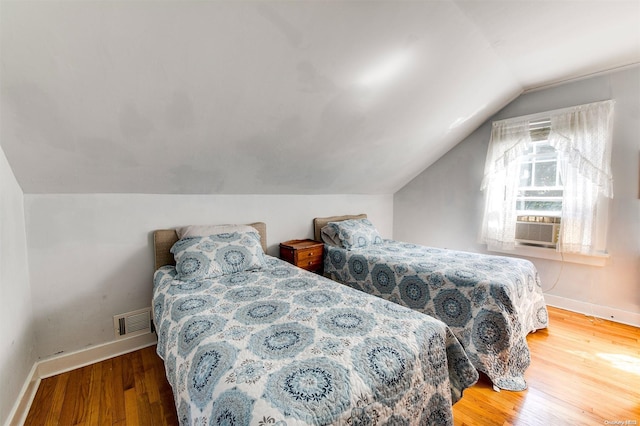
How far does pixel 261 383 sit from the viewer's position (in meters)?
0.81

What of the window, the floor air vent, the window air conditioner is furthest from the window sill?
the floor air vent

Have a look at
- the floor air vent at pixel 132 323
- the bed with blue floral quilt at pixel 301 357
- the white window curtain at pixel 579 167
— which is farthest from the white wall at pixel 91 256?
the white window curtain at pixel 579 167

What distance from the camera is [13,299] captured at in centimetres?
141

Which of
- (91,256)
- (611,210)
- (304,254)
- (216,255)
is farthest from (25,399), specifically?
(611,210)

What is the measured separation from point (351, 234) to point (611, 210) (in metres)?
2.40

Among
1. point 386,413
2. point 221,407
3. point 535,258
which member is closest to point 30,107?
point 221,407

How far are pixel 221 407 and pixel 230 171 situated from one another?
5.79ft

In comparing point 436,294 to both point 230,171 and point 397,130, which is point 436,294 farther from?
point 230,171

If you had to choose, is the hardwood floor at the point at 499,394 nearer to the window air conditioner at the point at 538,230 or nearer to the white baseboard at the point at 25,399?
the white baseboard at the point at 25,399

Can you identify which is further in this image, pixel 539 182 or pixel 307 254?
pixel 539 182

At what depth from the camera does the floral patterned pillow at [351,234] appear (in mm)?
2787

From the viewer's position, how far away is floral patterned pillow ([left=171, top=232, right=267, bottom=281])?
1789 mm

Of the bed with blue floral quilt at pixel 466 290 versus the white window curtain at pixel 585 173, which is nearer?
the bed with blue floral quilt at pixel 466 290

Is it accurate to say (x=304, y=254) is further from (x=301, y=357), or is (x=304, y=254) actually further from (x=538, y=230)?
(x=538, y=230)
